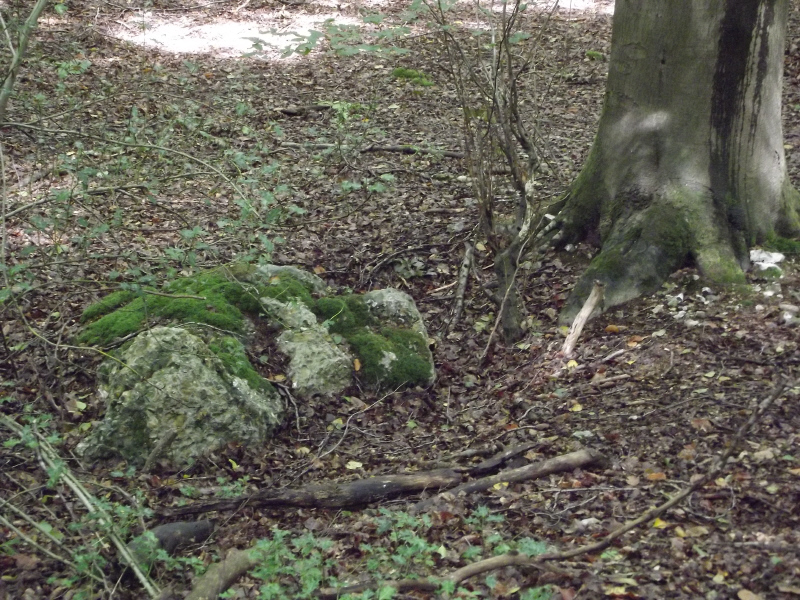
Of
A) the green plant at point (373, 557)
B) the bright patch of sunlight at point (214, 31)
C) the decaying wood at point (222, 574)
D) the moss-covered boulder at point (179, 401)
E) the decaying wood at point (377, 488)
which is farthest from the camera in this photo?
the bright patch of sunlight at point (214, 31)

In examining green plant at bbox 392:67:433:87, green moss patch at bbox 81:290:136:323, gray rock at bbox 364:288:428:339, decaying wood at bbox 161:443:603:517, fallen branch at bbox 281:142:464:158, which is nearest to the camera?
decaying wood at bbox 161:443:603:517

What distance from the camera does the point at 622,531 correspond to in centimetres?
311

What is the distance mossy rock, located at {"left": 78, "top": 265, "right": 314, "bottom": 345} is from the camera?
5.02 metres

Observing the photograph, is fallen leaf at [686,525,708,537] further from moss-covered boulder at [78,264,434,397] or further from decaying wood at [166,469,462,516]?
moss-covered boulder at [78,264,434,397]

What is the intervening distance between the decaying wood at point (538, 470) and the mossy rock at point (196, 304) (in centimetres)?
193

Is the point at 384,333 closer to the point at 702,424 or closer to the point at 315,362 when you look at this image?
the point at 315,362

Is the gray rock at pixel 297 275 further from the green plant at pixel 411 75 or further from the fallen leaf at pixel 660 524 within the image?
the green plant at pixel 411 75

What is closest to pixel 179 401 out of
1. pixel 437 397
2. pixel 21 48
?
pixel 437 397

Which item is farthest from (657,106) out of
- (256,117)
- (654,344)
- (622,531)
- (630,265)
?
(256,117)

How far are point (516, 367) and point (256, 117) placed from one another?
224 inches

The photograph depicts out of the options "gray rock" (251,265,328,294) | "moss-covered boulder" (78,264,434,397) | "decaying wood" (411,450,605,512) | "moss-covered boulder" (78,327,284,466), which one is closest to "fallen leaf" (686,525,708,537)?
"decaying wood" (411,450,605,512)

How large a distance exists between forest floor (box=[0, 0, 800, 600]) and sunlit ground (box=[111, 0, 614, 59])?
360 cm

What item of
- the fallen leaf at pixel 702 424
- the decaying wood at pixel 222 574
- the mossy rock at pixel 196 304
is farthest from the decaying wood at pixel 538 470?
the mossy rock at pixel 196 304

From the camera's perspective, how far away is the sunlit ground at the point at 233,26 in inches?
456
